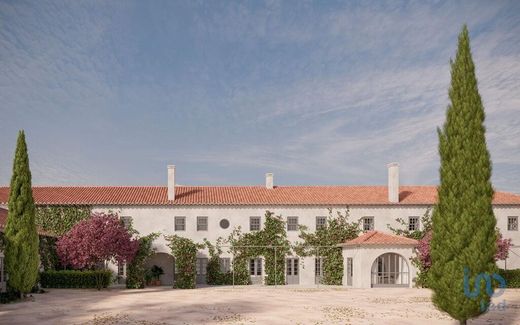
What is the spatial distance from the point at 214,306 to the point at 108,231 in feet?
42.8

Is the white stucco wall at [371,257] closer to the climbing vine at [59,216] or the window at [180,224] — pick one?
the window at [180,224]

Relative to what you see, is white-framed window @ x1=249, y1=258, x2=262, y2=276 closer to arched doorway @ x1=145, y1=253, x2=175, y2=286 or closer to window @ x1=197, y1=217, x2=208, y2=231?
window @ x1=197, y1=217, x2=208, y2=231

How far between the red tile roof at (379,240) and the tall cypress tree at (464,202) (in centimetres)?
2241

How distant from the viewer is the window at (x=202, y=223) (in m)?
42.8

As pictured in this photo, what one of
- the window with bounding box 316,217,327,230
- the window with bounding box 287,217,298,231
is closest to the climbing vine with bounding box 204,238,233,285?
the window with bounding box 287,217,298,231

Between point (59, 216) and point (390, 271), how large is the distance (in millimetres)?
25671

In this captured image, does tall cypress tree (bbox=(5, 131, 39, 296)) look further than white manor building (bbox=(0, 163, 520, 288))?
No

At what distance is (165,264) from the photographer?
143 ft


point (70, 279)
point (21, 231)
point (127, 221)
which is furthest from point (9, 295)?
point (127, 221)

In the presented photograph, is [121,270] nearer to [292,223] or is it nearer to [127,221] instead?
[127,221]

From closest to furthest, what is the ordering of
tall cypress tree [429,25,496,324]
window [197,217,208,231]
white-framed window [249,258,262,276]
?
tall cypress tree [429,25,496,324] → white-framed window [249,258,262,276] → window [197,217,208,231]

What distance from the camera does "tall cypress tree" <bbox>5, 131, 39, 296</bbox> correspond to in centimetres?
2903

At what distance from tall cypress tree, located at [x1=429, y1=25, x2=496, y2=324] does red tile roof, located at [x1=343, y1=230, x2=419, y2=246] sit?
73.5 ft

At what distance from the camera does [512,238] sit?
42.7 meters
